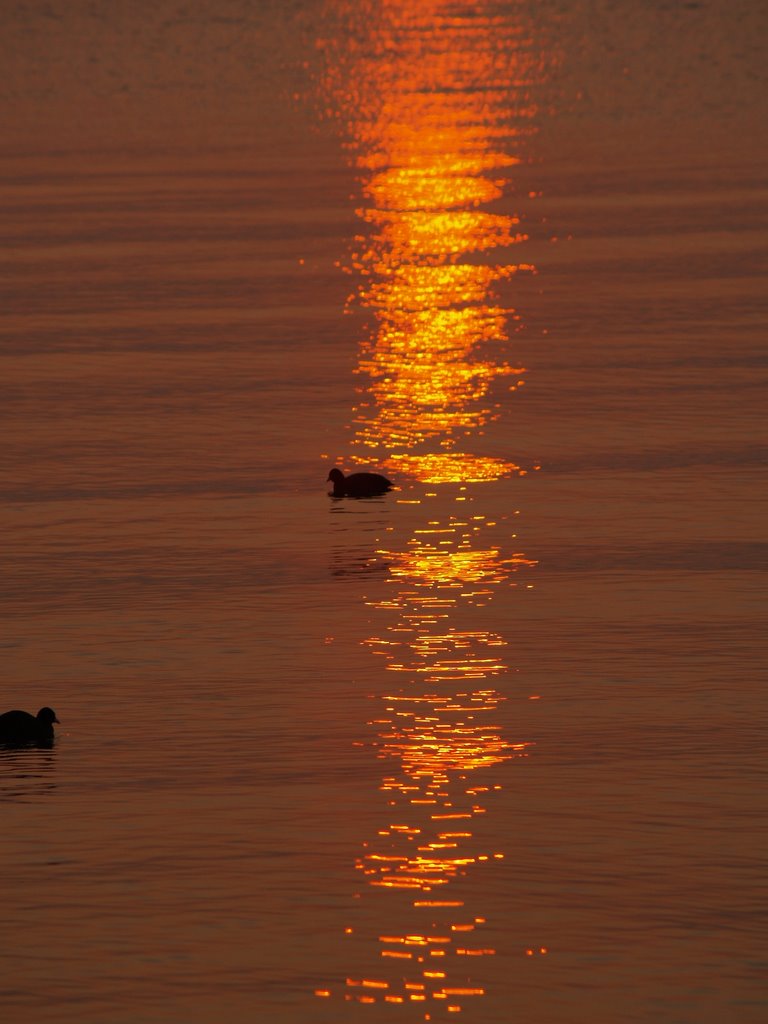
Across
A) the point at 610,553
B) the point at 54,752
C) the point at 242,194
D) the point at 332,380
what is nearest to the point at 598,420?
the point at 332,380

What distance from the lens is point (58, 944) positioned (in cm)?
1359

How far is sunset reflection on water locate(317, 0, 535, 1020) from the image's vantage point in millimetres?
14094

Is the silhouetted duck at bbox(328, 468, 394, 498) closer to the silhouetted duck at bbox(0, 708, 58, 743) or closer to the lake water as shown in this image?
the lake water

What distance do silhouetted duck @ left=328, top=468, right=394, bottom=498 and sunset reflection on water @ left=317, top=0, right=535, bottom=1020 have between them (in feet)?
0.91

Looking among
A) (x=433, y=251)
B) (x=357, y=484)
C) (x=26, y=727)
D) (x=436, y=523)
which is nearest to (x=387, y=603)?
(x=436, y=523)

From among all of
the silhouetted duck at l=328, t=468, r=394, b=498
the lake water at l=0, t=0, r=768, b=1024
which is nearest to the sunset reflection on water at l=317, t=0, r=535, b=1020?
the lake water at l=0, t=0, r=768, b=1024

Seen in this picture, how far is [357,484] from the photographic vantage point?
81.5 ft

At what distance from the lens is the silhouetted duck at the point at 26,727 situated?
16688 millimetres

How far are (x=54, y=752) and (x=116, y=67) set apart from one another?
7724 cm

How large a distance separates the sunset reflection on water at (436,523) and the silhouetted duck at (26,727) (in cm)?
200

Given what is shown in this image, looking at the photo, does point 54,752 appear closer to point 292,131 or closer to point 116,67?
point 292,131

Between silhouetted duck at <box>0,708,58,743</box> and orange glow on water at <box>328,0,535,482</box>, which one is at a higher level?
orange glow on water at <box>328,0,535,482</box>

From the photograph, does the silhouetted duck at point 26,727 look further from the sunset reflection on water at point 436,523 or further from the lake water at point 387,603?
the sunset reflection on water at point 436,523

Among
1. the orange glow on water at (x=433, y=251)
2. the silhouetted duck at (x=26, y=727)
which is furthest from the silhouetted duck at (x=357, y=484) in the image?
the silhouetted duck at (x=26, y=727)
